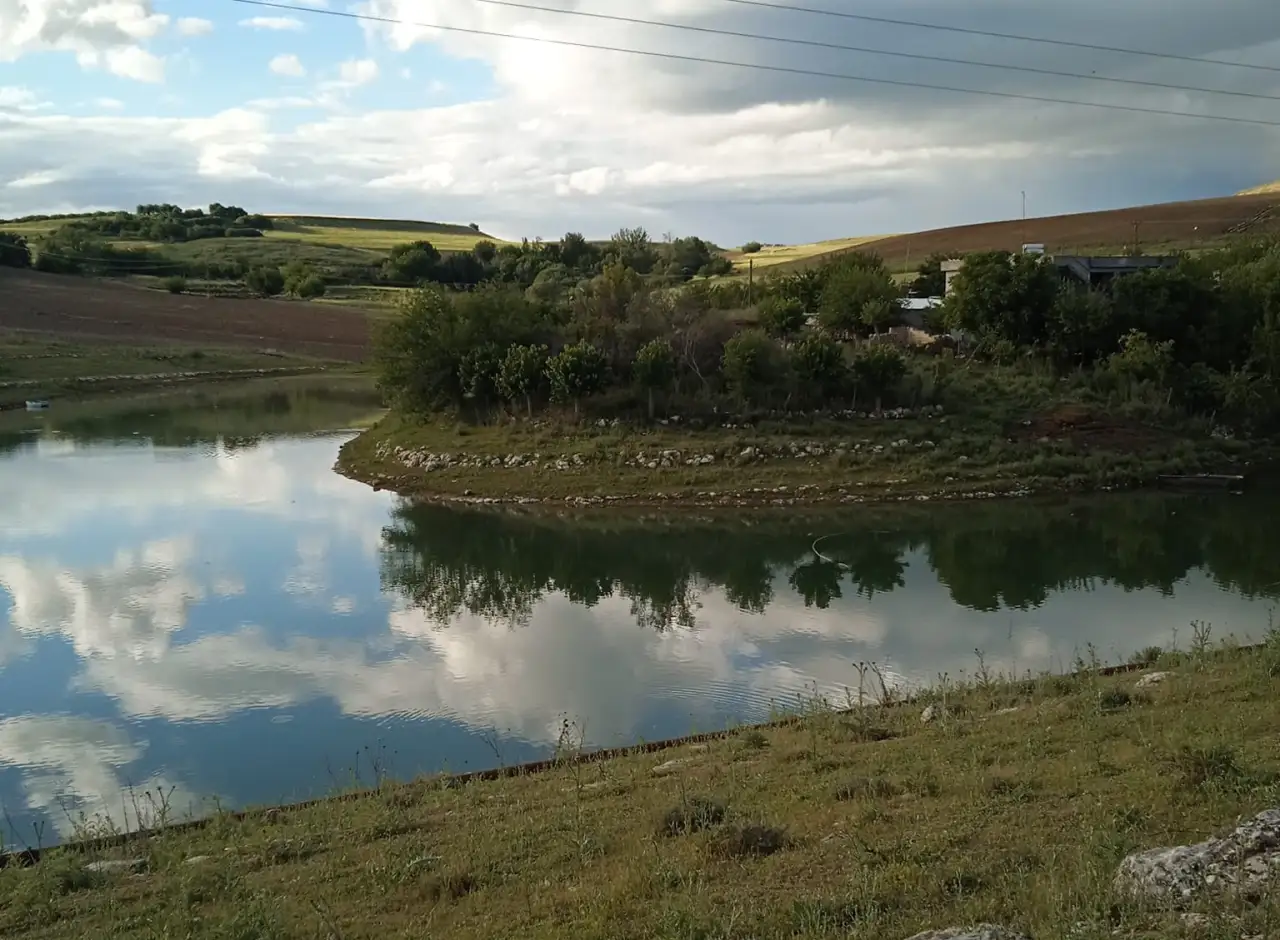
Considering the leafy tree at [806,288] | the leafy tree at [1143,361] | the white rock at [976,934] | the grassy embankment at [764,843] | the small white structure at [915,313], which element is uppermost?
the leafy tree at [806,288]

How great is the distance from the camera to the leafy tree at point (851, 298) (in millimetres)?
43031

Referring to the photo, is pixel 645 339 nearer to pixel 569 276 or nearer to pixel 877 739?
pixel 877 739

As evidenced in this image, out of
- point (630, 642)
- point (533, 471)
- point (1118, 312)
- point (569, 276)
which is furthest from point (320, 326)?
point (630, 642)

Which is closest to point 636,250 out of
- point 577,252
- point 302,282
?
point 577,252

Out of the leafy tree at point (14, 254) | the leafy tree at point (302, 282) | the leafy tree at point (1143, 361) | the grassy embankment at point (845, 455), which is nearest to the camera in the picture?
the grassy embankment at point (845, 455)

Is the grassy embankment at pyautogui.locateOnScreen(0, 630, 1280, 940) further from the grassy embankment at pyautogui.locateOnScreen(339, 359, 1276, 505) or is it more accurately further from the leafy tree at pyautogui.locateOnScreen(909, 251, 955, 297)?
the leafy tree at pyautogui.locateOnScreen(909, 251, 955, 297)

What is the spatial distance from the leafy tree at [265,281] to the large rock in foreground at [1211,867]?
101381 millimetres

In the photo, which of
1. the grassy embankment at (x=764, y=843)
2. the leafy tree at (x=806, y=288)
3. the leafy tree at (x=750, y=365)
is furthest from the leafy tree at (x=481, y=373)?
the grassy embankment at (x=764, y=843)

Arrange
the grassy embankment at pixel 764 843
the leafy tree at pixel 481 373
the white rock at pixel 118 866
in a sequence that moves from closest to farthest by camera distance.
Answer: the grassy embankment at pixel 764 843, the white rock at pixel 118 866, the leafy tree at pixel 481 373

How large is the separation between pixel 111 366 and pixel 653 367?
141 feet

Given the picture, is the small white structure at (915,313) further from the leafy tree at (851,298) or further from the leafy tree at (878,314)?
the leafy tree at (851,298)

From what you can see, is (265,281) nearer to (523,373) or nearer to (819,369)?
(523,373)

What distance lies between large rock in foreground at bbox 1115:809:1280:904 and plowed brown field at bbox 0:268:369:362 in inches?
2947

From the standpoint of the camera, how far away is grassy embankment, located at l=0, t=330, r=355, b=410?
56.3m
